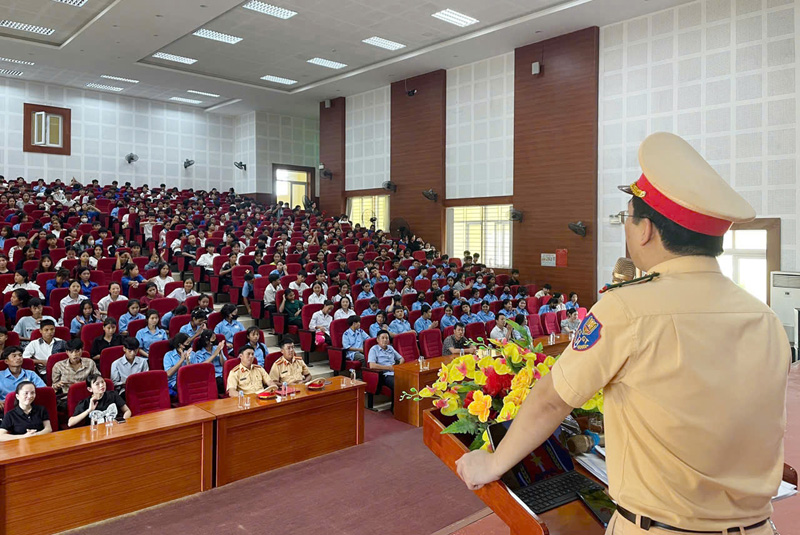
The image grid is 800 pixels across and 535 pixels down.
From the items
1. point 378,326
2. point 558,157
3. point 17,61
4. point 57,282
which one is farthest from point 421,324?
point 17,61

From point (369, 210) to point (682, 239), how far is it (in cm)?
1413

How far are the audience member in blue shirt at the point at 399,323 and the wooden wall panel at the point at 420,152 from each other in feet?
19.4

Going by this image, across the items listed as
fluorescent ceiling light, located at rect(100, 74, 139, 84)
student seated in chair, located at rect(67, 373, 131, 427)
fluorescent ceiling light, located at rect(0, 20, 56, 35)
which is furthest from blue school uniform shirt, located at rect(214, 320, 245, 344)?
fluorescent ceiling light, located at rect(100, 74, 139, 84)

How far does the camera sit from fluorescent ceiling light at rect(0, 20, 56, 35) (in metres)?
10.3

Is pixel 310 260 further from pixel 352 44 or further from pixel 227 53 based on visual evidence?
pixel 227 53

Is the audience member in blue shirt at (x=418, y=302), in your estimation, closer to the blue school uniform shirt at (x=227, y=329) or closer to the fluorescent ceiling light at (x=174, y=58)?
the blue school uniform shirt at (x=227, y=329)

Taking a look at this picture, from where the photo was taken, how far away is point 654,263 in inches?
36.8

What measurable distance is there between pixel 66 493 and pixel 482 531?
2.43m

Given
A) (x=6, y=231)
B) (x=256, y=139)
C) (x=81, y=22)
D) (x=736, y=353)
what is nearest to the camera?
(x=736, y=353)

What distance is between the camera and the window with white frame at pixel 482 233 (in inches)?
464

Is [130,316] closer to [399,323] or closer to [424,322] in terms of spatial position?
[399,323]

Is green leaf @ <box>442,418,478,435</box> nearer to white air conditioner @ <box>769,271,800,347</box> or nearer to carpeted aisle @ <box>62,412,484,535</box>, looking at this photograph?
carpeted aisle @ <box>62,412,484,535</box>

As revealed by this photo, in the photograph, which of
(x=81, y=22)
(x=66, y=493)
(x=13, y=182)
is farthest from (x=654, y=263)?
(x=13, y=182)

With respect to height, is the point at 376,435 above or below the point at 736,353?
below
